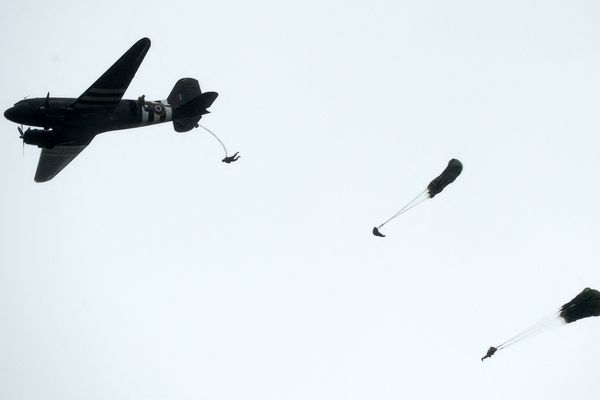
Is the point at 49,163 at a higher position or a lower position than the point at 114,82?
lower

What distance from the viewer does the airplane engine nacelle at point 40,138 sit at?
3641 centimetres

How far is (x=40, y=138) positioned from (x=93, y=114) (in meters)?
3.20

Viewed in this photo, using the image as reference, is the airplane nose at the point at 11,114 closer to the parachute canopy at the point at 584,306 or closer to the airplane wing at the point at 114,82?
the airplane wing at the point at 114,82

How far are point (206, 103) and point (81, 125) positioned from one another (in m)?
7.74

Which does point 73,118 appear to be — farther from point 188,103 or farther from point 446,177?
point 446,177

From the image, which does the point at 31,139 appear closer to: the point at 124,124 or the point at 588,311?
the point at 124,124

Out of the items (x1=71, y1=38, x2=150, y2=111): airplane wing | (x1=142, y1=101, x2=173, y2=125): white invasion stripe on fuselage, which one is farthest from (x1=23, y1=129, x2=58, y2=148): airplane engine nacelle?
(x1=142, y1=101, x2=173, y2=125): white invasion stripe on fuselage

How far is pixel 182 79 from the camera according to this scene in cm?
4481

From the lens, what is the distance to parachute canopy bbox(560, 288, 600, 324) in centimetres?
3036

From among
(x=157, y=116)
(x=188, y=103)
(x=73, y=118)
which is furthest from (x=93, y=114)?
(x=188, y=103)

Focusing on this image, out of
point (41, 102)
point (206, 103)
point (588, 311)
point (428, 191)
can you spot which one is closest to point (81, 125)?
point (41, 102)

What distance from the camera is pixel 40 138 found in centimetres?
3669

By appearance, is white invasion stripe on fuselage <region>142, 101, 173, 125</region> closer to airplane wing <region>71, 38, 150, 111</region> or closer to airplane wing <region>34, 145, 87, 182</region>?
airplane wing <region>71, 38, 150, 111</region>

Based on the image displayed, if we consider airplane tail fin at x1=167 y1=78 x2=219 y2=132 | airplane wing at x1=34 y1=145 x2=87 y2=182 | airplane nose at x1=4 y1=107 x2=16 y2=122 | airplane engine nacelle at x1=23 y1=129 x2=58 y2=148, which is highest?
airplane tail fin at x1=167 y1=78 x2=219 y2=132
